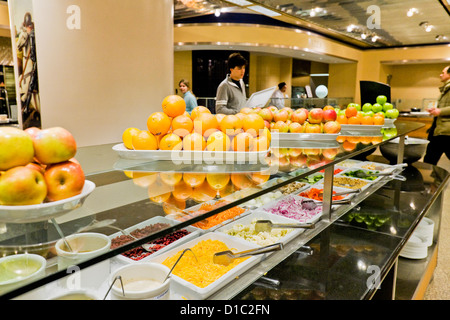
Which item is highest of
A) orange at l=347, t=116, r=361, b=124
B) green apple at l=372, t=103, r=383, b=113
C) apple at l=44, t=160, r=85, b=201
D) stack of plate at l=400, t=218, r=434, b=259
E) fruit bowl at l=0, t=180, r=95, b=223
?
green apple at l=372, t=103, r=383, b=113

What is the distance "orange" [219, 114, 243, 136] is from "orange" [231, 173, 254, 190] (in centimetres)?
26

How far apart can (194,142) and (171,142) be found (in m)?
0.09

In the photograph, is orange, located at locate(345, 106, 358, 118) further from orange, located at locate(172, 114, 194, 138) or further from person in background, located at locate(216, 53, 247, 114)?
person in background, located at locate(216, 53, 247, 114)

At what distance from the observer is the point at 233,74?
4074 mm

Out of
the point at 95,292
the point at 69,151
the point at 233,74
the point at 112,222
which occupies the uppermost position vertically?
the point at 233,74

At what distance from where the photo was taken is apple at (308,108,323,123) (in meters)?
1.92

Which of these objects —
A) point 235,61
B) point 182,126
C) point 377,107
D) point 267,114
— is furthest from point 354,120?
point 235,61

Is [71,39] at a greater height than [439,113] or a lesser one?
greater

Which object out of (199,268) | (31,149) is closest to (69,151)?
(31,149)

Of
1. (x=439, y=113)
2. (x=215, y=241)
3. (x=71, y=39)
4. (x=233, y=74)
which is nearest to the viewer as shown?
(x=215, y=241)

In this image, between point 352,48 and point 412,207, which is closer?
point 412,207

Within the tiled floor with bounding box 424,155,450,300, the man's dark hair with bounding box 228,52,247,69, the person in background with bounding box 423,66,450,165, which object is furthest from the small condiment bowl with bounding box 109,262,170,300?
the person in background with bounding box 423,66,450,165
